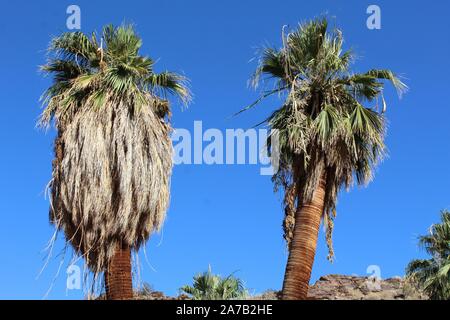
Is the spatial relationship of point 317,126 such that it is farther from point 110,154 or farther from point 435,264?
point 435,264

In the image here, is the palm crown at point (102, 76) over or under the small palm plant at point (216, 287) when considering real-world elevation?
over

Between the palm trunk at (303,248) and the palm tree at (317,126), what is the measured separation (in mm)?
25

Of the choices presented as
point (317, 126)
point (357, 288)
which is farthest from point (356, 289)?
point (317, 126)

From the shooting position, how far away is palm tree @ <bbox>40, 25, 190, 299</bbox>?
18.7 m

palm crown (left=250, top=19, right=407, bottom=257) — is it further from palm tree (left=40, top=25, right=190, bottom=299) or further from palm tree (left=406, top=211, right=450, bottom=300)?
palm tree (left=406, top=211, right=450, bottom=300)

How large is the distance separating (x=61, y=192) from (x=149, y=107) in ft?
10.7

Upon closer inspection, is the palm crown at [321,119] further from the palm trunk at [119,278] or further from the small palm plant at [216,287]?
the small palm plant at [216,287]

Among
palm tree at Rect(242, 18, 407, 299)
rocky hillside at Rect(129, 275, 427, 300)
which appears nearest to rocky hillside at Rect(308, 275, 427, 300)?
rocky hillside at Rect(129, 275, 427, 300)

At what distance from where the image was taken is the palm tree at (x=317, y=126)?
63.3 feet

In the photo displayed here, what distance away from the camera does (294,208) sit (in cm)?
2009

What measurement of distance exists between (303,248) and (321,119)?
3388 mm

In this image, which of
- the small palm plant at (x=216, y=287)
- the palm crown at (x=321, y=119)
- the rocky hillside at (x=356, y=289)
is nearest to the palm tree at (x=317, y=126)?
the palm crown at (x=321, y=119)
